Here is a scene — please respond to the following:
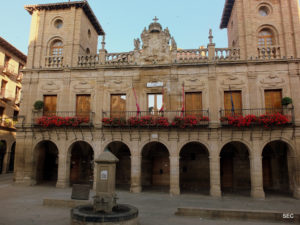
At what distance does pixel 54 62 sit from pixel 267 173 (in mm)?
18064

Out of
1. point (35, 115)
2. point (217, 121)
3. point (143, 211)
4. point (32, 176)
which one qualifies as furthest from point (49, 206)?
point (217, 121)

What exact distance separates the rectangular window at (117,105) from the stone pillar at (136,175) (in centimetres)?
322

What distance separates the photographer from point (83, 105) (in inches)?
690

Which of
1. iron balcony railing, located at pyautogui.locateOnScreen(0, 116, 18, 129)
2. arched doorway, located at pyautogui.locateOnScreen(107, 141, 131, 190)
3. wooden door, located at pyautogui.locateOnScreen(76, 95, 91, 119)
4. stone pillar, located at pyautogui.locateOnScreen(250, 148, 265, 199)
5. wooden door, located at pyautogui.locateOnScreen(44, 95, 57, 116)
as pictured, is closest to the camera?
stone pillar, located at pyautogui.locateOnScreen(250, 148, 265, 199)

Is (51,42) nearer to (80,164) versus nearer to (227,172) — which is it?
(80,164)

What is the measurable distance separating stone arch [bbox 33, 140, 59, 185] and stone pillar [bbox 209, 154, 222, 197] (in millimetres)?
11742

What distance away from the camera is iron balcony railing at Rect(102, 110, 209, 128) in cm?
1512

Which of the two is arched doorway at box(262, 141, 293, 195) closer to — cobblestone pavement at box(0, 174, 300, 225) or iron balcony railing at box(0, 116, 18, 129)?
cobblestone pavement at box(0, 174, 300, 225)

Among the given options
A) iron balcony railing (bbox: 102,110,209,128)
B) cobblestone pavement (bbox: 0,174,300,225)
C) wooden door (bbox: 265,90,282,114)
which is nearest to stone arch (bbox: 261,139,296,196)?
wooden door (bbox: 265,90,282,114)

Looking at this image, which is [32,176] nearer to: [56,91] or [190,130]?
[56,91]

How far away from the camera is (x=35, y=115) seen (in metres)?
17.5

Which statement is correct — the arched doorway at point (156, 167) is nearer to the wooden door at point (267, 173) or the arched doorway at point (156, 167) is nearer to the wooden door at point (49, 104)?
the wooden door at point (267, 173)

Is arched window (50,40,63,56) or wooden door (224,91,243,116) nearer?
wooden door (224,91,243,116)

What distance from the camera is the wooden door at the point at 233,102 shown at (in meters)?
15.8
